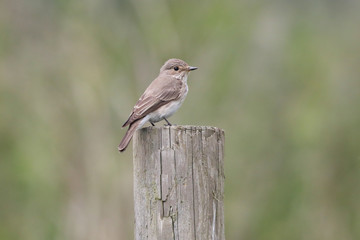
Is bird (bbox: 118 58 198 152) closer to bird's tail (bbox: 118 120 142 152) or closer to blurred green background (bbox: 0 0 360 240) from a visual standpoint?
bird's tail (bbox: 118 120 142 152)

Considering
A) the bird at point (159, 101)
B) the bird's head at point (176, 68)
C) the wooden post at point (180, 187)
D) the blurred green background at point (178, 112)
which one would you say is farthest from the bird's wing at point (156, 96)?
the blurred green background at point (178, 112)

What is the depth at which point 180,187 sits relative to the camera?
402 centimetres

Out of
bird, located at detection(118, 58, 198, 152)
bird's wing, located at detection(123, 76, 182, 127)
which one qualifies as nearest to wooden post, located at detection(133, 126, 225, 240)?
bird, located at detection(118, 58, 198, 152)

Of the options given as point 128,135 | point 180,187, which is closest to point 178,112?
point 128,135

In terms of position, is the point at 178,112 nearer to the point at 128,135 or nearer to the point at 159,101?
the point at 159,101

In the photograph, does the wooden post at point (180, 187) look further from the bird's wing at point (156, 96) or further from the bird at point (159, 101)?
the bird's wing at point (156, 96)

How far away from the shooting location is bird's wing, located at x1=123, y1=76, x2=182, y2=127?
555 centimetres

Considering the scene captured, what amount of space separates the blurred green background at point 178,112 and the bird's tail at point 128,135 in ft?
→ 9.86
